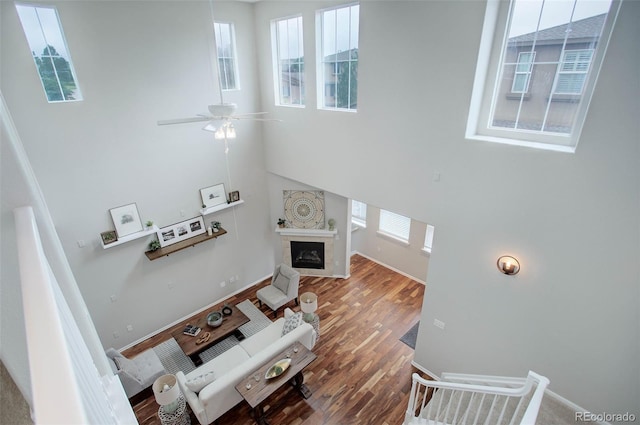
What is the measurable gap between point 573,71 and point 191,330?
6.49 meters

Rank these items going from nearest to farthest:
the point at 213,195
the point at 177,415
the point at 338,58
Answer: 1. the point at 177,415
2. the point at 338,58
3. the point at 213,195

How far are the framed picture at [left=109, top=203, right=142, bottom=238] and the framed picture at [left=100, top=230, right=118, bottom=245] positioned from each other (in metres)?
0.06

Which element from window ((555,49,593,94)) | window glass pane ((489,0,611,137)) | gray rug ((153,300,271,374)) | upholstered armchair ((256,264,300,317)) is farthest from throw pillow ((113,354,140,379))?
window ((555,49,593,94))

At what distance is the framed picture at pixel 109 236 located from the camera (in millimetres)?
5188

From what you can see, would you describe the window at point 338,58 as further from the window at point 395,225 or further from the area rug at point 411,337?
the area rug at point 411,337

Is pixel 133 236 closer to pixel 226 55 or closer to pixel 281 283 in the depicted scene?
pixel 281 283

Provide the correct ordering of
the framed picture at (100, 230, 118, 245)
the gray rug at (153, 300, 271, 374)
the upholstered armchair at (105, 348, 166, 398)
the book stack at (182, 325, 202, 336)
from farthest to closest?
the book stack at (182, 325, 202, 336), the gray rug at (153, 300, 271, 374), the framed picture at (100, 230, 118, 245), the upholstered armchair at (105, 348, 166, 398)

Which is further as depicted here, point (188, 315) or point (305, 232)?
point (305, 232)

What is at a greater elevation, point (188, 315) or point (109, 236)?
point (109, 236)

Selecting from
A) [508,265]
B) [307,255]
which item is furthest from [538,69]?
[307,255]

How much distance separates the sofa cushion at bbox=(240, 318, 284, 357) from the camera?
5426mm

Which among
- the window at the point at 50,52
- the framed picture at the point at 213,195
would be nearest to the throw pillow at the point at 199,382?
the framed picture at the point at 213,195

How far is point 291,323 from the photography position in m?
5.54

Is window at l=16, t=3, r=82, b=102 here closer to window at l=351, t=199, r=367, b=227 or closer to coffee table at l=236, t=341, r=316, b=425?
coffee table at l=236, t=341, r=316, b=425
